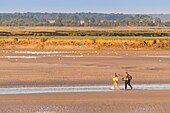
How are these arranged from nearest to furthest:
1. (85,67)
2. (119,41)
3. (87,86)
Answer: (87,86)
(85,67)
(119,41)

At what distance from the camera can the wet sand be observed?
81.1 feet

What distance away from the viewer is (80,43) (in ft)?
260

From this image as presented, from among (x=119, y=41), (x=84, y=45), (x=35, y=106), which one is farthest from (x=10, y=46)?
(x=35, y=106)

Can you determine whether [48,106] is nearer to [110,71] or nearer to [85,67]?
[110,71]

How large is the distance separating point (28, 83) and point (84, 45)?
4547 centimetres

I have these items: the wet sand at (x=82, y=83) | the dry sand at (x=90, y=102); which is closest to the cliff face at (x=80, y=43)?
the wet sand at (x=82, y=83)

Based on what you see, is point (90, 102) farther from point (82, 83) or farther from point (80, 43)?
point (80, 43)

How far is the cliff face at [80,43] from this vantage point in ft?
253

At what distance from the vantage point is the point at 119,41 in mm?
78875

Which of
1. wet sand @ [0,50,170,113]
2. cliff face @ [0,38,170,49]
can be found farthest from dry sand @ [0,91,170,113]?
cliff face @ [0,38,170,49]

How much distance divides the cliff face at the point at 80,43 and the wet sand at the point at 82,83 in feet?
86.0

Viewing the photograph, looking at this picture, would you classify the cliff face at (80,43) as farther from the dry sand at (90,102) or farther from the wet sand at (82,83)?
the dry sand at (90,102)

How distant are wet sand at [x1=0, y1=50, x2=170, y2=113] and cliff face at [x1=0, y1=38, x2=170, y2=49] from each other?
86.0ft

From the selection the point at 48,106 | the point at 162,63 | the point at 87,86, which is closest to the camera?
the point at 48,106
